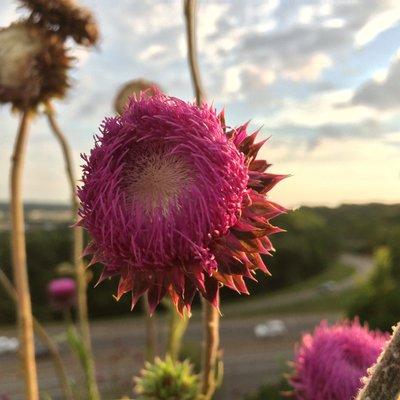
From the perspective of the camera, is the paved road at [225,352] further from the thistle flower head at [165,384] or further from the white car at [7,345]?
the thistle flower head at [165,384]

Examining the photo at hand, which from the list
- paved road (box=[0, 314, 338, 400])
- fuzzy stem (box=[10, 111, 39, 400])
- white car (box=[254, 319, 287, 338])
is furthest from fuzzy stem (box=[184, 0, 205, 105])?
white car (box=[254, 319, 287, 338])

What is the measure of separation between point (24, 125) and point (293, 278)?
49591mm

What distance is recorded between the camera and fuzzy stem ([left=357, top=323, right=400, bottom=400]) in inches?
48.5

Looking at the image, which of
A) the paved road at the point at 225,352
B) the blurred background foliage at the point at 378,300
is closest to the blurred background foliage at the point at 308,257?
the blurred background foliage at the point at 378,300

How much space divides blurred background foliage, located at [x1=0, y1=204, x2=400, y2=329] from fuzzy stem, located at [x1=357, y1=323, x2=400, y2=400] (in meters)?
14.3

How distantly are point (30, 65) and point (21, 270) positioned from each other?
4.48 ft

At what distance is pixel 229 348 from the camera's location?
136ft

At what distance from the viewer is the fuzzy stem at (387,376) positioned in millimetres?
1232

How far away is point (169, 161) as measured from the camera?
1604 mm

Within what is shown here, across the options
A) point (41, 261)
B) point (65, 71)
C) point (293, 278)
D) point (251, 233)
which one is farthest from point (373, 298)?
point (293, 278)

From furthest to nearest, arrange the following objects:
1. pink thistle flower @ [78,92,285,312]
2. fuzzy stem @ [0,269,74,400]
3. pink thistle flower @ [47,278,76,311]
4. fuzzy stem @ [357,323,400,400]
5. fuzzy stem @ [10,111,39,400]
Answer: pink thistle flower @ [47,278,76,311] → fuzzy stem @ [0,269,74,400] → fuzzy stem @ [10,111,39,400] → pink thistle flower @ [78,92,285,312] → fuzzy stem @ [357,323,400,400]

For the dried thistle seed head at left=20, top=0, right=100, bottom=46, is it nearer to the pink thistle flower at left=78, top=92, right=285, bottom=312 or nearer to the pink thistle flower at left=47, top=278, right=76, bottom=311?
the pink thistle flower at left=78, top=92, right=285, bottom=312

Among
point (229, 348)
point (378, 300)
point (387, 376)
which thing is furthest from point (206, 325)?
point (229, 348)

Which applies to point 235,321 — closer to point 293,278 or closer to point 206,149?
point 293,278
